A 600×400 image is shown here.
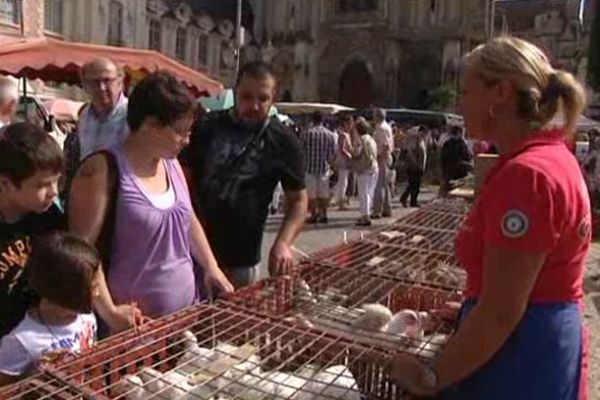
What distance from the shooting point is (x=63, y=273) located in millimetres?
2471

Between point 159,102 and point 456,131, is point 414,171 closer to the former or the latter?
point 456,131

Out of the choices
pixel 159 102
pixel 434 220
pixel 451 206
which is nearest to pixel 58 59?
pixel 451 206

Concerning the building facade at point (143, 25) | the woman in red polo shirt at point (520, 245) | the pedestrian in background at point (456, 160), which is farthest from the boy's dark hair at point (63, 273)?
the building facade at point (143, 25)

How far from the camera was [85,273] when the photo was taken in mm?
2482

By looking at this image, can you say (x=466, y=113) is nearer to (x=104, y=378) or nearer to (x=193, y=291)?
(x=104, y=378)

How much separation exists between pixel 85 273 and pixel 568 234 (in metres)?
1.40

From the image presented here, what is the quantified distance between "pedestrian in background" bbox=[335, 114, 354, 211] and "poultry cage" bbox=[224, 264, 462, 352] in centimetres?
1042

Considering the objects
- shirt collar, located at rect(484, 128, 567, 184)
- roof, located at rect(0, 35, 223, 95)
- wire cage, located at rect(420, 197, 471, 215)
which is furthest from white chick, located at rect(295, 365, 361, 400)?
roof, located at rect(0, 35, 223, 95)

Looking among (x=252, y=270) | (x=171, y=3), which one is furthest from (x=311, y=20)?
(x=252, y=270)

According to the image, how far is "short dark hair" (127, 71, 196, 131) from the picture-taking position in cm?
298

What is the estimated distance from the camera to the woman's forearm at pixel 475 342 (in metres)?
1.87

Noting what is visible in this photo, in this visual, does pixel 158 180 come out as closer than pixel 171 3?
Yes

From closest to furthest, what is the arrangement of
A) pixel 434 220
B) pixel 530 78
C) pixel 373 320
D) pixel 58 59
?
pixel 530 78 < pixel 373 320 < pixel 434 220 < pixel 58 59

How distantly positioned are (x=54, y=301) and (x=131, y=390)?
39 centimetres
